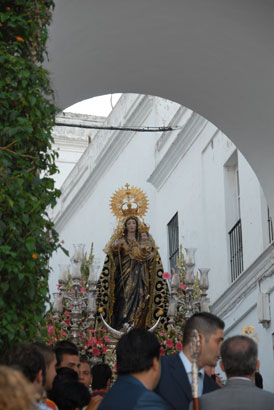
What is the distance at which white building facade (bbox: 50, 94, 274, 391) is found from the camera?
12.6m

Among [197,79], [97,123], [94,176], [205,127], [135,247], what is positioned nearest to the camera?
[197,79]

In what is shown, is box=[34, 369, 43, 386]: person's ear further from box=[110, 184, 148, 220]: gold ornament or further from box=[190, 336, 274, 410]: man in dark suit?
box=[110, 184, 148, 220]: gold ornament

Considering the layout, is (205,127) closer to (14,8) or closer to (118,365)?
(14,8)

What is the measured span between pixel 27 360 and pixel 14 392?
1.46m

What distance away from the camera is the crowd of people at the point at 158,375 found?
3711 millimetres

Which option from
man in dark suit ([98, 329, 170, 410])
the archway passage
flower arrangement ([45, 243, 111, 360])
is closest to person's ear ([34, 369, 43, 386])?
man in dark suit ([98, 329, 170, 410])

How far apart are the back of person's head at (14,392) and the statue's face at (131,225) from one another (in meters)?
9.41

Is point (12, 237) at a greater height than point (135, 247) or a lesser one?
lesser

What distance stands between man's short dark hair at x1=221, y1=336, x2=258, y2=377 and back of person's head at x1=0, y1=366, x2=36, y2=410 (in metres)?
1.78

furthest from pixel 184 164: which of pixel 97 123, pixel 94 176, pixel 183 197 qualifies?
pixel 97 123

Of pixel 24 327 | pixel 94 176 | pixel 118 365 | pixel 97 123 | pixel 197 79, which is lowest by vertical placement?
pixel 118 365

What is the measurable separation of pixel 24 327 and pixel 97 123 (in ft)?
62.5

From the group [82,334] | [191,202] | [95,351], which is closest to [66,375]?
[95,351]

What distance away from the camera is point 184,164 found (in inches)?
641
